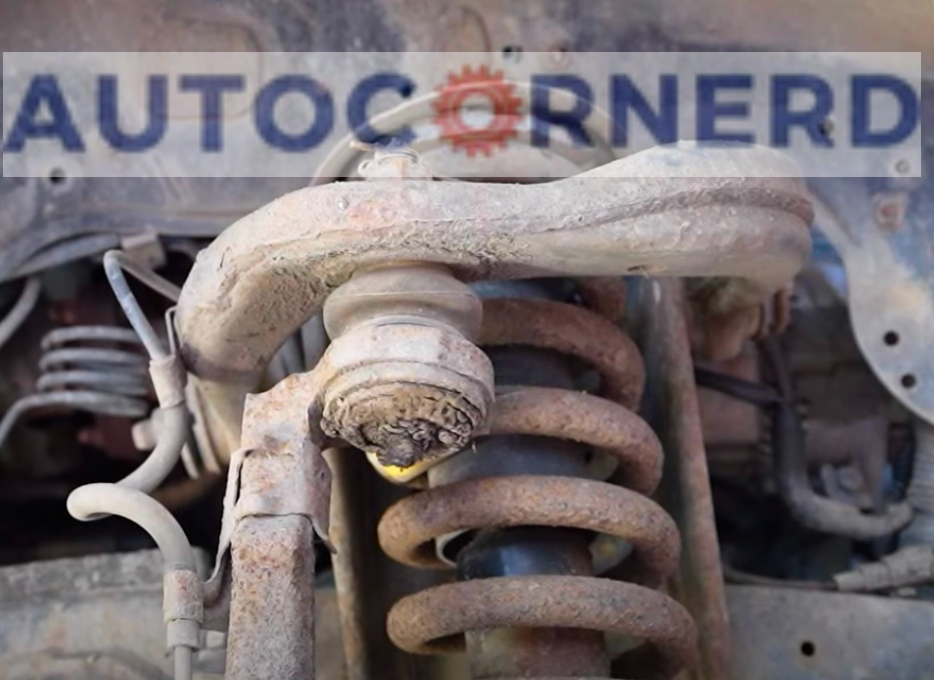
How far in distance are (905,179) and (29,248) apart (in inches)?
31.7

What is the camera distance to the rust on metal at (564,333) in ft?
3.19

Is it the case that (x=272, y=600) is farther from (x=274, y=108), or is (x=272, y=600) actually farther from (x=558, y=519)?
(x=274, y=108)

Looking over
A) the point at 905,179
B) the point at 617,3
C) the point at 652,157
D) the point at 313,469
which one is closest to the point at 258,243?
the point at 313,469

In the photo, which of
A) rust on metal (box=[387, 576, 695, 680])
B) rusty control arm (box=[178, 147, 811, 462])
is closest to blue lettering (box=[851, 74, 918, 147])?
rusty control arm (box=[178, 147, 811, 462])

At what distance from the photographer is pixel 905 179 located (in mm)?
1238

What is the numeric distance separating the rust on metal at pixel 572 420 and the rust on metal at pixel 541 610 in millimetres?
102

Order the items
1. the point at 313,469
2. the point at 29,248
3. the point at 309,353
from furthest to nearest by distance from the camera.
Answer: the point at 29,248
the point at 309,353
the point at 313,469

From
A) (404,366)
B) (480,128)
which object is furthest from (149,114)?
(404,366)

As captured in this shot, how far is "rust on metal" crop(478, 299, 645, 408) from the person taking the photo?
971 mm

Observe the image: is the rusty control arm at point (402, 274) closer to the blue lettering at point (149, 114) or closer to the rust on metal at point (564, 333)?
the rust on metal at point (564, 333)

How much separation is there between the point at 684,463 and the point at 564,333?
0.19 m

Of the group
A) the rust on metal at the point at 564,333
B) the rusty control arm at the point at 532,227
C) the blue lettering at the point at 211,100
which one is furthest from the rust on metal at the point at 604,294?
the blue lettering at the point at 211,100

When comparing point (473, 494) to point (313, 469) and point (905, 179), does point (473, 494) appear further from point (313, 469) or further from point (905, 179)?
point (905, 179)

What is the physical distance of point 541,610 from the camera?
853 millimetres
